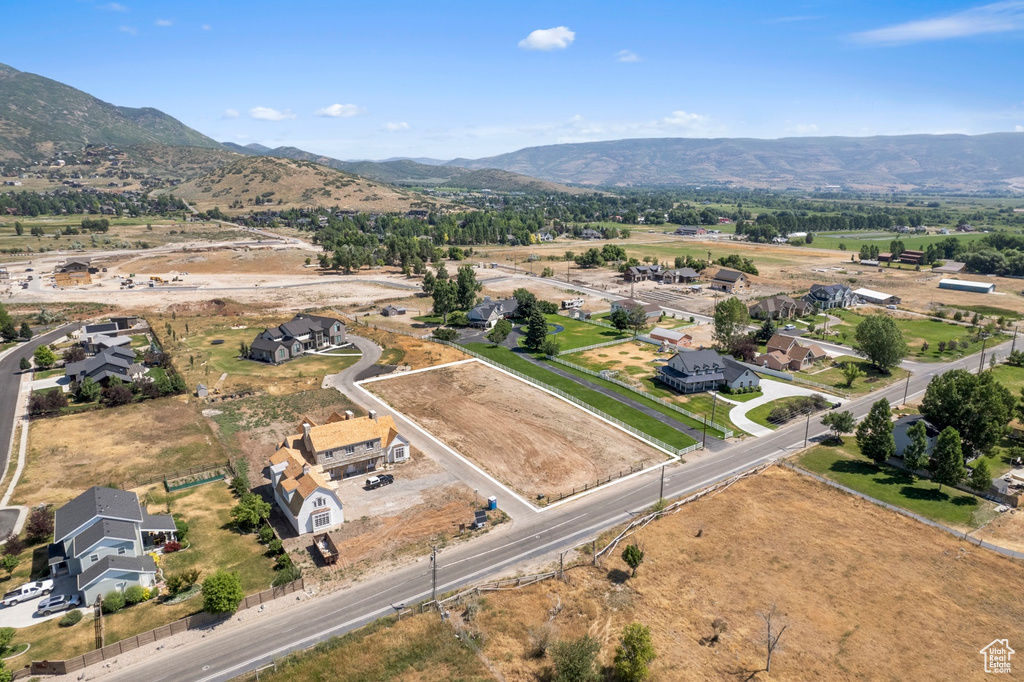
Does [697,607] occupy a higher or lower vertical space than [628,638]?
lower

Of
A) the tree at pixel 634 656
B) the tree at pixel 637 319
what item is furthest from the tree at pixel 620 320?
the tree at pixel 634 656

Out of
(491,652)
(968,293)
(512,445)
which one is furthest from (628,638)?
(968,293)

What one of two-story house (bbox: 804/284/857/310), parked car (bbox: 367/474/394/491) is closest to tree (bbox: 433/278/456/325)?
parked car (bbox: 367/474/394/491)

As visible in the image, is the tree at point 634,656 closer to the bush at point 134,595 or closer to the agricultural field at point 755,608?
the agricultural field at point 755,608

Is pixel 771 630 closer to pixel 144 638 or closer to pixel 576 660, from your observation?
pixel 576 660

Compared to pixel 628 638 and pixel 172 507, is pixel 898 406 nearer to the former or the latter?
pixel 628 638

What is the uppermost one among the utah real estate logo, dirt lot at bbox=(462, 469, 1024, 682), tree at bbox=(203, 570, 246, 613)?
tree at bbox=(203, 570, 246, 613)

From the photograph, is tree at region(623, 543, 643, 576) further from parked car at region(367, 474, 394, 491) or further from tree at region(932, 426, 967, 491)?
Answer: tree at region(932, 426, 967, 491)

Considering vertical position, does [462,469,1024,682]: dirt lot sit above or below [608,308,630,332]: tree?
below
